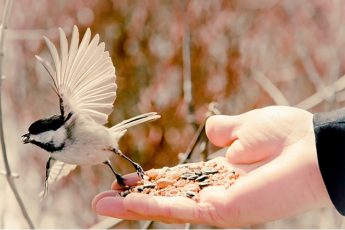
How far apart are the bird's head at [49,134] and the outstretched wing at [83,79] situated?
→ 0.06ft

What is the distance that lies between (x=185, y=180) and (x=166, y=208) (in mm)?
170

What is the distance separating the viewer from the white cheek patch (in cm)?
102

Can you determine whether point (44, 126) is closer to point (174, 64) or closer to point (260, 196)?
point (260, 196)

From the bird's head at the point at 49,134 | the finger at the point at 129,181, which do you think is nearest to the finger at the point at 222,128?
the finger at the point at 129,181

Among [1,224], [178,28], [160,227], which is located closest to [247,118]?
[1,224]

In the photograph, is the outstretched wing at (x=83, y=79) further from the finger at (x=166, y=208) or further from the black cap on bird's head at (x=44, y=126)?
the finger at (x=166, y=208)

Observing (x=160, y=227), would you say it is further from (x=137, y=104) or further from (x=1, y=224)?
(x=1, y=224)

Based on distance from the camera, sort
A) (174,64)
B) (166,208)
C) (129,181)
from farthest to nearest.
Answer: (174,64) → (129,181) → (166,208)

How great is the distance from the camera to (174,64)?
172cm

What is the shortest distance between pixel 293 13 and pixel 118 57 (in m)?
0.45

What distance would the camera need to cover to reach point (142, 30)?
67.7 inches

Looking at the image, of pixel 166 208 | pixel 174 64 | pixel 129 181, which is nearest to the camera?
pixel 166 208

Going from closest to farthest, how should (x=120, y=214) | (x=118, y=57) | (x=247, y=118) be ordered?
(x=120, y=214) < (x=247, y=118) < (x=118, y=57)

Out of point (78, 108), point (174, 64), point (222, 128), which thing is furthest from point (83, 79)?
point (174, 64)
